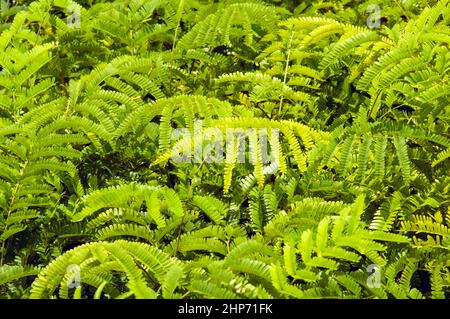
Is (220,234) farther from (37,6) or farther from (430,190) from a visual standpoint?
(37,6)

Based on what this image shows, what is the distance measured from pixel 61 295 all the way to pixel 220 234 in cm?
49

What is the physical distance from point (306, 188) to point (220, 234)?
339 mm

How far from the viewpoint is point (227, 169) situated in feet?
7.19

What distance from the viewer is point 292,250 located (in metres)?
1.91

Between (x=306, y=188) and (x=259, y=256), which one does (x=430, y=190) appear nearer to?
(x=306, y=188)

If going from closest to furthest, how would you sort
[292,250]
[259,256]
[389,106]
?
[292,250]
[259,256]
[389,106]

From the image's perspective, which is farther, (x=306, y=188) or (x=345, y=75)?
(x=345, y=75)

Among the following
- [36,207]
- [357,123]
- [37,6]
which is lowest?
[36,207]

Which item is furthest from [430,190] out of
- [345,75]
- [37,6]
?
[37,6]

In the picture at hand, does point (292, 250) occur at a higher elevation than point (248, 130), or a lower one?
lower

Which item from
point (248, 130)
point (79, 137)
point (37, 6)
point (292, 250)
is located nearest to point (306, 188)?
point (248, 130)

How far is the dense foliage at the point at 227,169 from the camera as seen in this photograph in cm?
196

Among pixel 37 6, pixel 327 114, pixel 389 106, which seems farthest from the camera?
pixel 37 6

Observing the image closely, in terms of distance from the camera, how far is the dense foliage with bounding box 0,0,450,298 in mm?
1962
